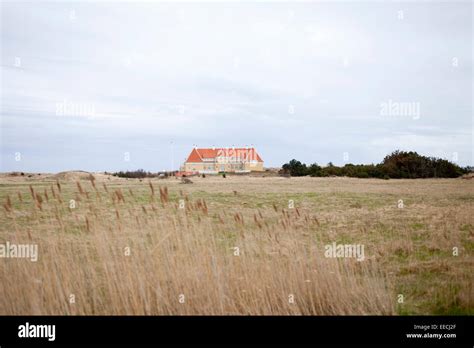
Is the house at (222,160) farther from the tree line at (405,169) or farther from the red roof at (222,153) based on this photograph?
the tree line at (405,169)

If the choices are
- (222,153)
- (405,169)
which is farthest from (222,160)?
(405,169)

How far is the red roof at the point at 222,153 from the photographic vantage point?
10506 centimetres

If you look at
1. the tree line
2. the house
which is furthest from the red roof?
the tree line

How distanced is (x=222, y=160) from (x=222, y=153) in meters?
2.70

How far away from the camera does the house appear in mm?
104000

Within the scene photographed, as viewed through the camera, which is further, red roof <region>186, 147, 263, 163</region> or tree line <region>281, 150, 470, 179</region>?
red roof <region>186, 147, 263, 163</region>

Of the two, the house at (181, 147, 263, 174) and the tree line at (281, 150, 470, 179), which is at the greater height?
the house at (181, 147, 263, 174)

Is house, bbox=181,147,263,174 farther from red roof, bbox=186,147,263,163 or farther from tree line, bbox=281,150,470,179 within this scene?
tree line, bbox=281,150,470,179

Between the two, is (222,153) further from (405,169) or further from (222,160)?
(405,169)

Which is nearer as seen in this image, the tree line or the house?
the tree line

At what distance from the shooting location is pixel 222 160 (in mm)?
104875
